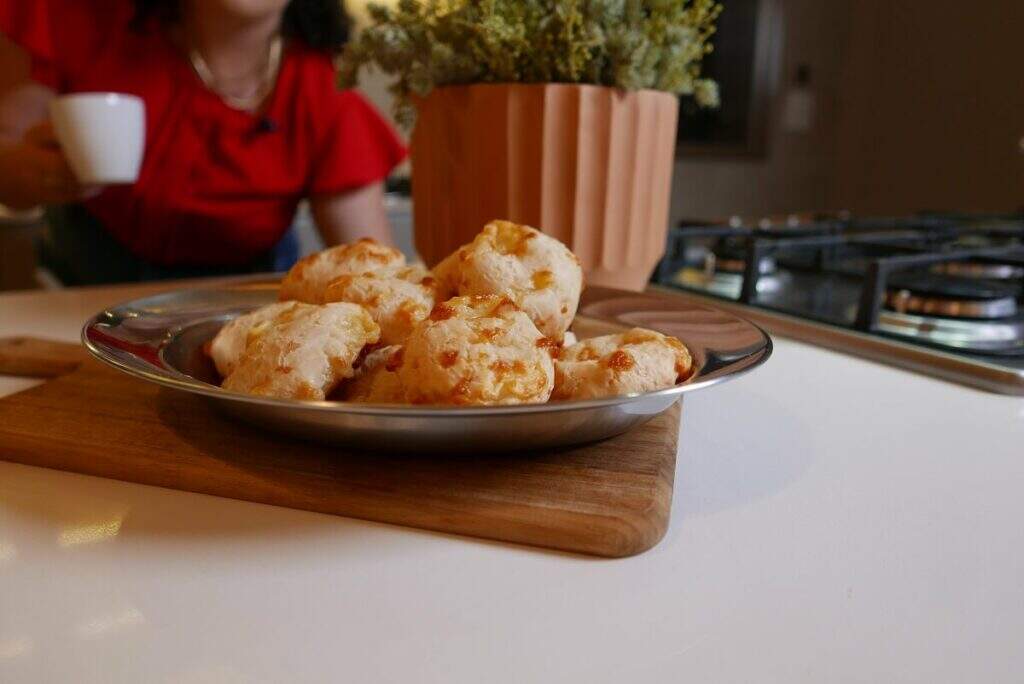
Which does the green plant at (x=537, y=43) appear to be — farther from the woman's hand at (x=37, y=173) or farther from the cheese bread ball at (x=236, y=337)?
the woman's hand at (x=37, y=173)

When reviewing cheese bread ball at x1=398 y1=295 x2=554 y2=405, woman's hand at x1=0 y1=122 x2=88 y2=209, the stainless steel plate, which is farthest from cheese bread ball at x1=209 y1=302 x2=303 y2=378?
woman's hand at x1=0 y1=122 x2=88 y2=209

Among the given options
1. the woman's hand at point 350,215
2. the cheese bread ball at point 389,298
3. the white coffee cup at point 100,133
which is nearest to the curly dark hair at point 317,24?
the woman's hand at point 350,215

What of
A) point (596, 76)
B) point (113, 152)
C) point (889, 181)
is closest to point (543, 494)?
point (596, 76)

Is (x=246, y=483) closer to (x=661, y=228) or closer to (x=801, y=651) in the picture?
(x=801, y=651)

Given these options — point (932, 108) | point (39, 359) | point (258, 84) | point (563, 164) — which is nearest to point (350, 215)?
point (258, 84)

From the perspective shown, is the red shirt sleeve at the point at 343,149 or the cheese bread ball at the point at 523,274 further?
the red shirt sleeve at the point at 343,149
